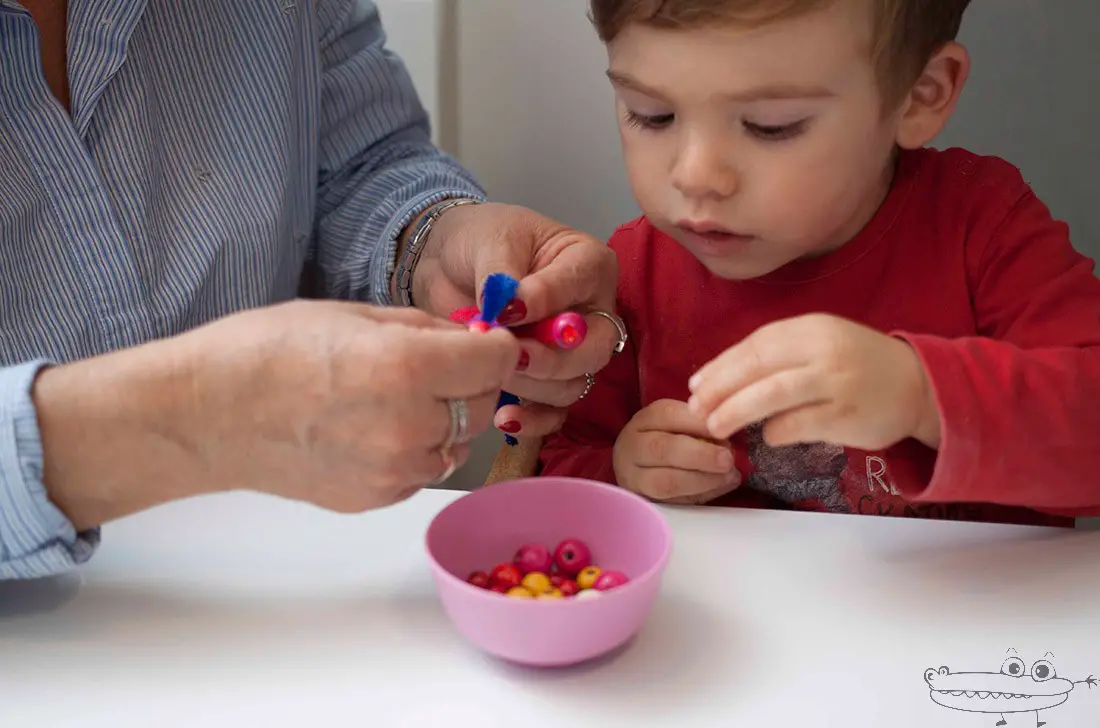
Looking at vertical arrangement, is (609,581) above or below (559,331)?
below

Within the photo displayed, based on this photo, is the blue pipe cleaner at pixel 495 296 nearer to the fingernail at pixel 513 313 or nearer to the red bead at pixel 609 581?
the fingernail at pixel 513 313

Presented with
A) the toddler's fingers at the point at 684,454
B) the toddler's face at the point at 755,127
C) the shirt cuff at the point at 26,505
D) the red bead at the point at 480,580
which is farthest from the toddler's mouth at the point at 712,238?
the shirt cuff at the point at 26,505

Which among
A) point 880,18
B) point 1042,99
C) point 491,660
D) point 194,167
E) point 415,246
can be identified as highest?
point 880,18

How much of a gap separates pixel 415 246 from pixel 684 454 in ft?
1.73

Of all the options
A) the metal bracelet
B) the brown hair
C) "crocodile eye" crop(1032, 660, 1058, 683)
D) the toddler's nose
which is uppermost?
the brown hair

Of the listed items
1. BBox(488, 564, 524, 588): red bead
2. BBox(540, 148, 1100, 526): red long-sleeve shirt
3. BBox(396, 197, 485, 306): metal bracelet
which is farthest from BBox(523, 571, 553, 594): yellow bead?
BBox(396, 197, 485, 306): metal bracelet

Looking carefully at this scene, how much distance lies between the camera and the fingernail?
98cm

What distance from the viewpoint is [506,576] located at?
88 cm

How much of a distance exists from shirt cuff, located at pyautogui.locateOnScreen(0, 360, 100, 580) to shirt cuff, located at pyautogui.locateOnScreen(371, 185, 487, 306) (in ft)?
2.00

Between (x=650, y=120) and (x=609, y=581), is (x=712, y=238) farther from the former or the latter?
(x=609, y=581)

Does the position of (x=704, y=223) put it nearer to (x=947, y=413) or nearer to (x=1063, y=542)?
(x=947, y=413)

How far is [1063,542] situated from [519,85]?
123 centimetres

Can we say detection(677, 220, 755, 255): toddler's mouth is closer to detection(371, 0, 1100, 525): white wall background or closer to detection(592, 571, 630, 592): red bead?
detection(592, 571, 630, 592): red bead

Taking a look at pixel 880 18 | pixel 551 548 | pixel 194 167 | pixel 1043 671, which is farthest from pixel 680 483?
pixel 194 167
